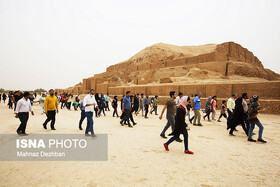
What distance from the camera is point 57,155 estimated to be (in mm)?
3211

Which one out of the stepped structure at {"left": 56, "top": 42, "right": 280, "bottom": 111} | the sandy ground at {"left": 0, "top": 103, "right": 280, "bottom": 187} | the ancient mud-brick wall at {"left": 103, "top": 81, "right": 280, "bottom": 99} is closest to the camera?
the sandy ground at {"left": 0, "top": 103, "right": 280, "bottom": 187}

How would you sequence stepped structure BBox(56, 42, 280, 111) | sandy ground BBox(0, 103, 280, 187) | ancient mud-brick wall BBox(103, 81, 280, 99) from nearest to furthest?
sandy ground BBox(0, 103, 280, 187) → ancient mud-brick wall BBox(103, 81, 280, 99) → stepped structure BBox(56, 42, 280, 111)

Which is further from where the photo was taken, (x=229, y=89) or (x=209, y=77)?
(x=209, y=77)

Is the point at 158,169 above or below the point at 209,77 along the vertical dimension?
below

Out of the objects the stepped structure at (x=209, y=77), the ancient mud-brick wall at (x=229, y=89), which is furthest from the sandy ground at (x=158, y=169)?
the stepped structure at (x=209, y=77)

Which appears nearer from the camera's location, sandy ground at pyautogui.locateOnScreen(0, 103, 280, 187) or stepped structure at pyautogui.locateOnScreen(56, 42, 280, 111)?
sandy ground at pyautogui.locateOnScreen(0, 103, 280, 187)

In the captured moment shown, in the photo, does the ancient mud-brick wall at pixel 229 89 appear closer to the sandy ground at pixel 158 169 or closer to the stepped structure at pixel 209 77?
the stepped structure at pixel 209 77

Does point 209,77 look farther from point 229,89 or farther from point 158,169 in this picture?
point 158,169

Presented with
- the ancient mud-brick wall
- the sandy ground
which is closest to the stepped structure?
the ancient mud-brick wall

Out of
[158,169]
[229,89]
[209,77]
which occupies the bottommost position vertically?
[158,169]

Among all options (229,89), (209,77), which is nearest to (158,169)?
(229,89)

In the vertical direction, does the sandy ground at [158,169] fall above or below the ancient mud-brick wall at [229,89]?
below

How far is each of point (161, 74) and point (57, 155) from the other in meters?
28.8

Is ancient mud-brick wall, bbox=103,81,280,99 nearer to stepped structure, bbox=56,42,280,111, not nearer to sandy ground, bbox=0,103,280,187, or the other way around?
stepped structure, bbox=56,42,280,111
